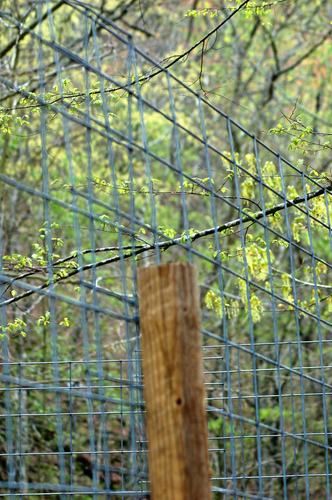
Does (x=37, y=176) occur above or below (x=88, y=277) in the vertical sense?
above

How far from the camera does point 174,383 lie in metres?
1.91

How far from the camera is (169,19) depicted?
1170cm

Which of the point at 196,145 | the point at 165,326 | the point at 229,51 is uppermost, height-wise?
the point at 229,51

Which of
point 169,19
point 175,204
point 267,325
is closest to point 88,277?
point 267,325

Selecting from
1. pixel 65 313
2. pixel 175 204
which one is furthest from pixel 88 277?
pixel 175 204

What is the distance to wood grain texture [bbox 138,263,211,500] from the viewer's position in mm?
1879

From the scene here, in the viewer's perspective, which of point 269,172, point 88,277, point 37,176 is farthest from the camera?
point 37,176

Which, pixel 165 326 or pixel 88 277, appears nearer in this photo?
pixel 165 326

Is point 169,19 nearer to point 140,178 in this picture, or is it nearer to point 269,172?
point 140,178

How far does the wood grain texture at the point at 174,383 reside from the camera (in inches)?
74.0

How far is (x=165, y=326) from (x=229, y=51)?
32.0ft

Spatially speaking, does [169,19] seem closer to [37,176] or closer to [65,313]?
[37,176]

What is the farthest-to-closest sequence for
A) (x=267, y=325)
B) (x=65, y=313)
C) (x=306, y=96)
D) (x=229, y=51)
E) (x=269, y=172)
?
(x=306, y=96) < (x=229, y=51) < (x=267, y=325) < (x=65, y=313) < (x=269, y=172)

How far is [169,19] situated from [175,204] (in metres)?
2.06
